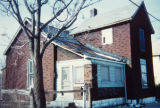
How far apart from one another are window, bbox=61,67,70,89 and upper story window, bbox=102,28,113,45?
5.82 m

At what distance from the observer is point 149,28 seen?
20.4 m

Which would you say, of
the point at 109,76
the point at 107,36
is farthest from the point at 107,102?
the point at 107,36

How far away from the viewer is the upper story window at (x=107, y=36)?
59.1ft

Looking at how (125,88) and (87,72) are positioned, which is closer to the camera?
(87,72)

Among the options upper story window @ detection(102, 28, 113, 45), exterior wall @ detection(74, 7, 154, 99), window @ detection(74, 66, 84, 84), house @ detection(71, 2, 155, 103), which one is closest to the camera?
window @ detection(74, 66, 84, 84)

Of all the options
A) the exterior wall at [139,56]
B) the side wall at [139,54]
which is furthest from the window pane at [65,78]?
the side wall at [139,54]

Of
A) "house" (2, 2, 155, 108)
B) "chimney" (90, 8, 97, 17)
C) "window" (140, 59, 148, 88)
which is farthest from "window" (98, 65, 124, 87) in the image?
"chimney" (90, 8, 97, 17)

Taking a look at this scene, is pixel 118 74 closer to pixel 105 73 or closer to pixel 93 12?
pixel 105 73

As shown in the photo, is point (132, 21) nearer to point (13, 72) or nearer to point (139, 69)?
point (139, 69)

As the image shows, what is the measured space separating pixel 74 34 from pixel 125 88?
317 inches

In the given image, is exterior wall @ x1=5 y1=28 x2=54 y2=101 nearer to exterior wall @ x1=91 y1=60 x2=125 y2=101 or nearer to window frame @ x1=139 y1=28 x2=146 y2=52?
exterior wall @ x1=91 y1=60 x2=125 y2=101

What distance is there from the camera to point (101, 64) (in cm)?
1368

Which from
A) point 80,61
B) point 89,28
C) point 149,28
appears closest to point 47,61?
point 80,61

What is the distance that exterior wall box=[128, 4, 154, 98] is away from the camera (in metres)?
16.3
